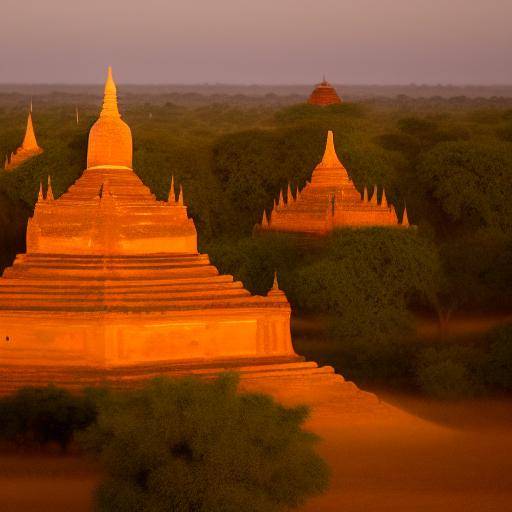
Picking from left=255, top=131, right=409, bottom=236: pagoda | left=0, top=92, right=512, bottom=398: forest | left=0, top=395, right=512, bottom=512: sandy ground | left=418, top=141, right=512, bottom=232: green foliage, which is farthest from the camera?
left=418, top=141, right=512, bottom=232: green foliage

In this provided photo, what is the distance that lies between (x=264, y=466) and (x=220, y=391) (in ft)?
4.10

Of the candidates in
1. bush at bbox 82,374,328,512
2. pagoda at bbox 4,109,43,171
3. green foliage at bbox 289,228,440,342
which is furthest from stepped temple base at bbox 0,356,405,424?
pagoda at bbox 4,109,43,171

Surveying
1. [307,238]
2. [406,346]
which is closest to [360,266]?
[406,346]

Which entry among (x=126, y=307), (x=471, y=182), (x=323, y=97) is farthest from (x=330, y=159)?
(x=323, y=97)

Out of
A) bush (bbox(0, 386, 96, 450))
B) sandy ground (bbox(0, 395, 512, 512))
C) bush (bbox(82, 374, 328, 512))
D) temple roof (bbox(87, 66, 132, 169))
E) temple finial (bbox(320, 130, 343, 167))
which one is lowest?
sandy ground (bbox(0, 395, 512, 512))

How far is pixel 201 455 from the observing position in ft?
63.3

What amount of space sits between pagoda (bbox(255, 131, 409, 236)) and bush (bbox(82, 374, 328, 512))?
22638 millimetres

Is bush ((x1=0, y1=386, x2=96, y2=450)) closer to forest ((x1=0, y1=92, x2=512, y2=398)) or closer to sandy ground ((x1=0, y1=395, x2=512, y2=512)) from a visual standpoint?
sandy ground ((x1=0, y1=395, x2=512, y2=512))

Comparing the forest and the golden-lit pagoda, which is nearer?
the golden-lit pagoda

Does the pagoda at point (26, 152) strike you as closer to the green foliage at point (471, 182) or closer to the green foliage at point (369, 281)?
the green foliage at point (471, 182)

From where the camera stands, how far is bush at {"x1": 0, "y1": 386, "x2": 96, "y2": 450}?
75.8ft

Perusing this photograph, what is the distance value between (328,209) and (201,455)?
2395 cm

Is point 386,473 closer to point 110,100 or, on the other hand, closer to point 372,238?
point 110,100

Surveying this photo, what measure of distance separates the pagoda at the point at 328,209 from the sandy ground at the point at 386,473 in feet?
51.5
